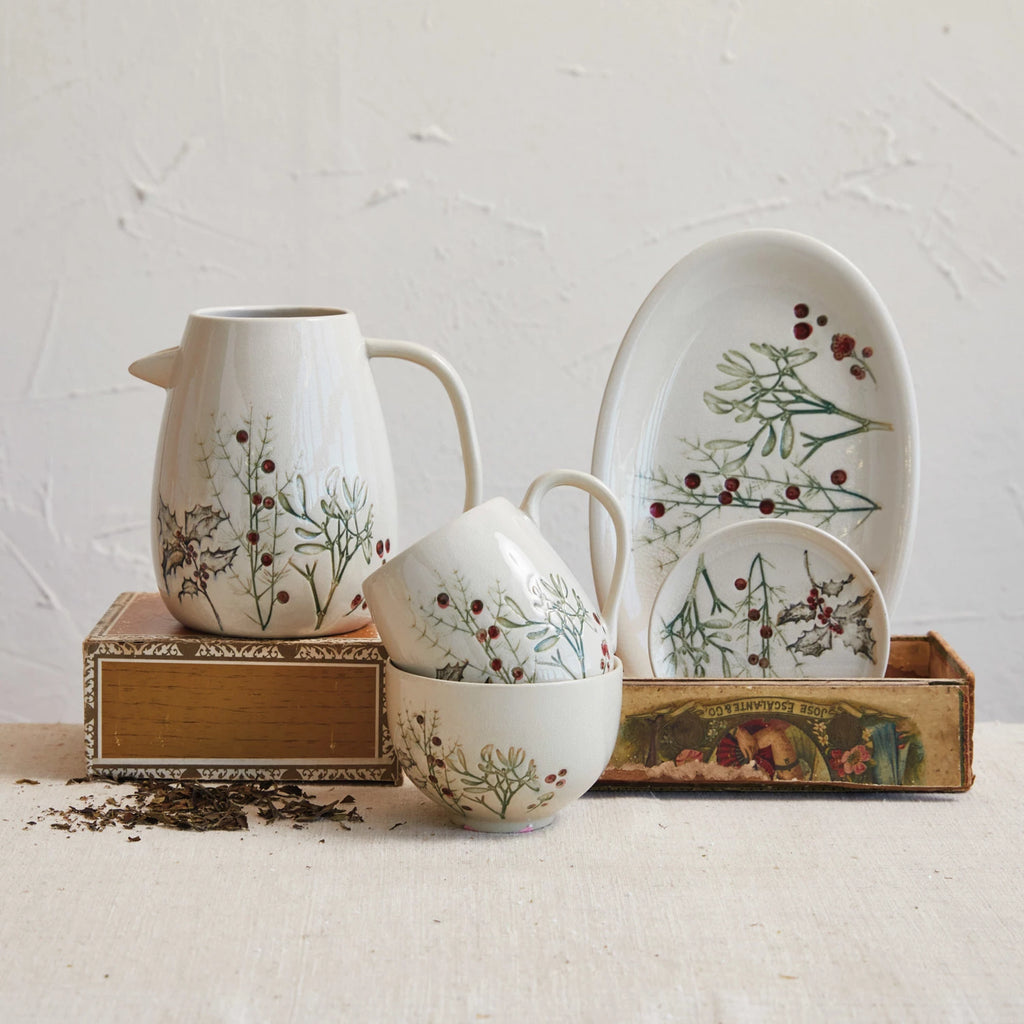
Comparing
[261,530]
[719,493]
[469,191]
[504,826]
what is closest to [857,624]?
[719,493]

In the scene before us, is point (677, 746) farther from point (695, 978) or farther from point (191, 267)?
point (191, 267)

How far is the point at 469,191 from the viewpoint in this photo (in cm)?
127

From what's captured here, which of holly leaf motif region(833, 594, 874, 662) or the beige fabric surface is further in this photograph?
holly leaf motif region(833, 594, 874, 662)

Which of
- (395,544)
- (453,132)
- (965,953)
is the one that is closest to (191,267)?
(453,132)

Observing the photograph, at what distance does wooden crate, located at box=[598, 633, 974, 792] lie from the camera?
28.1 inches

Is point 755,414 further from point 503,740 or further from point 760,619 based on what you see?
point 503,740

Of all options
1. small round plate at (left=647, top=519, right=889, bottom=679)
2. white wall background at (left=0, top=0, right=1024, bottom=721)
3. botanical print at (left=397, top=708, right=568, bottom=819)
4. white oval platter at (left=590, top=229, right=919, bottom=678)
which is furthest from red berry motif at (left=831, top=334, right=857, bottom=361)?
white wall background at (left=0, top=0, right=1024, bottom=721)

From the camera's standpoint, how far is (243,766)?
75 cm

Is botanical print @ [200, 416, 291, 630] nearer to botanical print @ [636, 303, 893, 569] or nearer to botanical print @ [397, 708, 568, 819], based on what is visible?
botanical print @ [397, 708, 568, 819]

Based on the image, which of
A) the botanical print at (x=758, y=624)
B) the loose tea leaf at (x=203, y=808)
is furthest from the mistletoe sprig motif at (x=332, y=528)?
the botanical print at (x=758, y=624)

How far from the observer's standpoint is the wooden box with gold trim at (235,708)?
74cm

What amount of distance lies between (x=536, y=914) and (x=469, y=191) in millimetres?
855

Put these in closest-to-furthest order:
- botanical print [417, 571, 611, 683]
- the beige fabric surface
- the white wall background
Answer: the beige fabric surface → botanical print [417, 571, 611, 683] → the white wall background

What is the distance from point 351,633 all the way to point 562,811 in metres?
0.17
